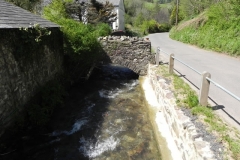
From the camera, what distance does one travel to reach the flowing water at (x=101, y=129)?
5.58 meters

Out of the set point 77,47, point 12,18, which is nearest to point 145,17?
point 77,47

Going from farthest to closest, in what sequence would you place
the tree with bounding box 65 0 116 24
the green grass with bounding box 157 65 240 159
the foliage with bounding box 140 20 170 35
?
the foliage with bounding box 140 20 170 35 < the tree with bounding box 65 0 116 24 < the green grass with bounding box 157 65 240 159

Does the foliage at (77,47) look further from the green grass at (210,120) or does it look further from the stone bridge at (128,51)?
the green grass at (210,120)

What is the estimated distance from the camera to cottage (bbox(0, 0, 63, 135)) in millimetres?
5387

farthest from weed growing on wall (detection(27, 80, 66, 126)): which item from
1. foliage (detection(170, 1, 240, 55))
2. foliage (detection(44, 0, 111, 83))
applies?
foliage (detection(170, 1, 240, 55))

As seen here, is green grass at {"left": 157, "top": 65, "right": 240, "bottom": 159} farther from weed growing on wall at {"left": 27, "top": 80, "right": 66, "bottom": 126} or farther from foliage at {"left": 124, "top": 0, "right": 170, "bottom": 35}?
foliage at {"left": 124, "top": 0, "right": 170, "bottom": 35}

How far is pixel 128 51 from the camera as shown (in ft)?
39.5

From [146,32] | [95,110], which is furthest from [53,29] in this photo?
[146,32]

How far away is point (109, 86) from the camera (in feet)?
38.3

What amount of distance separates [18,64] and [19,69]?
17 cm

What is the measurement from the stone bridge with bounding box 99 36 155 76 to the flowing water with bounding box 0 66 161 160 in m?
2.17

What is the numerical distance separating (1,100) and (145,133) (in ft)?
15.1

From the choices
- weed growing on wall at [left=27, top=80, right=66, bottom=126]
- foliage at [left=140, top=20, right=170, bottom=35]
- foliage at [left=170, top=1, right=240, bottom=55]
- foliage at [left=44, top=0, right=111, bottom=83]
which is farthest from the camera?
foliage at [left=140, top=20, right=170, bottom=35]

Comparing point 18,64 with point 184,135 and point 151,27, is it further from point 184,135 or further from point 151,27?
point 151,27
